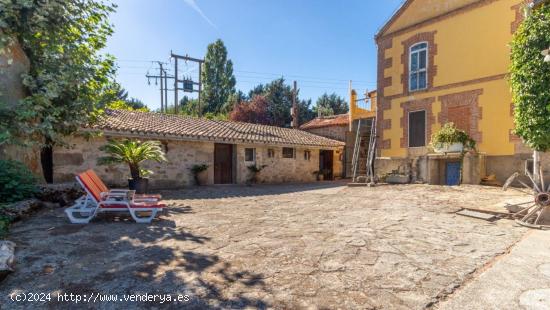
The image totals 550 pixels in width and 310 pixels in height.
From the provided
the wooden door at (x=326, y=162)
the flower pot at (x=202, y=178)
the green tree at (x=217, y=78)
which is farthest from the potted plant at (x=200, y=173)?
the green tree at (x=217, y=78)

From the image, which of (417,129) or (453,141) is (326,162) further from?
(453,141)

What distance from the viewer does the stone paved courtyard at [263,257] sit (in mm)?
2615

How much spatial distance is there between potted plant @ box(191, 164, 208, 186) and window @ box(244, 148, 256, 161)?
2452mm

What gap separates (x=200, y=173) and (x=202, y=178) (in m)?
0.26

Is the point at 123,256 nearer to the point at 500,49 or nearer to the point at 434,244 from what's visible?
the point at 434,244

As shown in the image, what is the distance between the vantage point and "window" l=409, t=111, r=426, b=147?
12195mm

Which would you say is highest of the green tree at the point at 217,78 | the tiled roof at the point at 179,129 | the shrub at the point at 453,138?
the green tree at the point at 217,78

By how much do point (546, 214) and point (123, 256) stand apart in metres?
6.91

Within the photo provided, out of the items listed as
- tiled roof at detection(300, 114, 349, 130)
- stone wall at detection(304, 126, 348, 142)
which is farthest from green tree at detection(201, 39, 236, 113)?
stone wall at detection(304, 126, 348, 142)

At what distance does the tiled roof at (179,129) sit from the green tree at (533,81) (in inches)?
423

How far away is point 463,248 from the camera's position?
12.8 ft

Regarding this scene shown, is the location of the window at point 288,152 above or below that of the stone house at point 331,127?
below

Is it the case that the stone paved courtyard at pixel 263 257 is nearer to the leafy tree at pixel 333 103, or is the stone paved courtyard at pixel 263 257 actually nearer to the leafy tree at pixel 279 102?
the leafy tree at pixel 279 102

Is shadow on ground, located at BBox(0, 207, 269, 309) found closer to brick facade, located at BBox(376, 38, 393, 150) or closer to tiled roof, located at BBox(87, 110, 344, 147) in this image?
tiled roof, located at BBox(87, 110, 344, 147)
